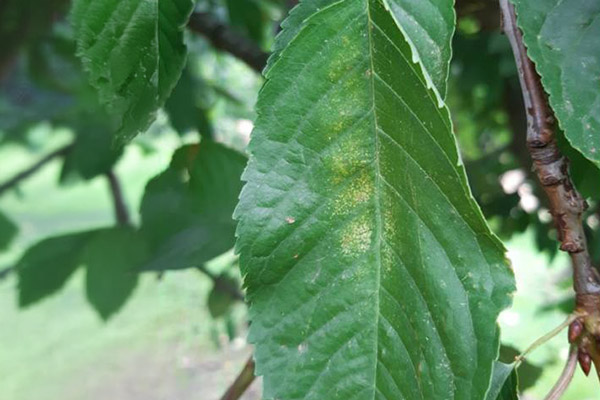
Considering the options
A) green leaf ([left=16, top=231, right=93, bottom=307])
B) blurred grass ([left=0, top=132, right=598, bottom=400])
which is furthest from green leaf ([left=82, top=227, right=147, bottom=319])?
blurred grass ([left=0, top=132, right=598, bottom=400])

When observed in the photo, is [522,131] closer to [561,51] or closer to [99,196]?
[561,51]

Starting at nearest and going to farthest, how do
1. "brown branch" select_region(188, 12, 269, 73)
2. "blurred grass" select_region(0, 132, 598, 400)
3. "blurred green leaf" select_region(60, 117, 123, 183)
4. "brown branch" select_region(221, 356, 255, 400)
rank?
1. "brown branch" select_region(221, 356, 255, 400)
2. "brown branch" select_region(188, 12, 269, 73)
3. "blurred green leaf" select_region(60, 117, 123, 183)
4. "blurred grass" select_region(0, 132, 598, 400)

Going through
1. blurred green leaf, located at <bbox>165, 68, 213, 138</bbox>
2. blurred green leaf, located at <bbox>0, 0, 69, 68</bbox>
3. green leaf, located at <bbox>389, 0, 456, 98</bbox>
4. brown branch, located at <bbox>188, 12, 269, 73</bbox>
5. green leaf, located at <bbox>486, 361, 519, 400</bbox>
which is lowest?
green leaf, located at <bbox>486, 361, 519, 400</bbox>

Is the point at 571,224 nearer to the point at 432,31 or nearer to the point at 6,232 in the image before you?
the point at 432,31

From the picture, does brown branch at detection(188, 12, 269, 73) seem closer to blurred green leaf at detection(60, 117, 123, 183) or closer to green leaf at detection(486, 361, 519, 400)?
blurred green leaf at detection(60, 117, 123, 183)

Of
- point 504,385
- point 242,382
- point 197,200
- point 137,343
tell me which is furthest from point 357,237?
point 137,343

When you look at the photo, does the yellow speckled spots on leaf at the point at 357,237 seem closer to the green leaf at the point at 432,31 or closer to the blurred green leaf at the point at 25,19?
the green leaf at the point at 432,31
